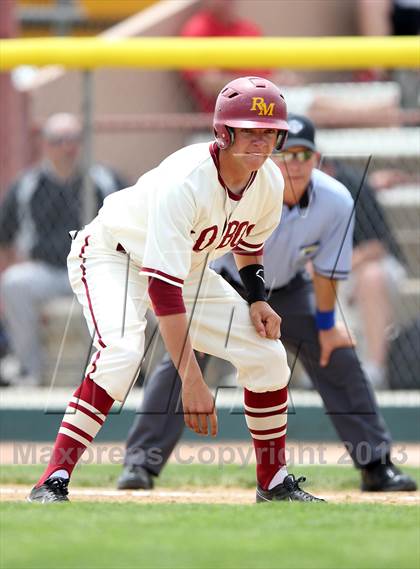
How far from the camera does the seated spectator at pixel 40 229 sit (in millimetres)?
8219

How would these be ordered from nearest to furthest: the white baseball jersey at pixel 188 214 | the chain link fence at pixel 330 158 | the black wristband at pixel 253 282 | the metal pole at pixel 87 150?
1. the white baseball jersey at pixel 188 214
2. the black wristband at pixel 253 282
3. the metal pole at pixel 87 150
4. the chain link fence at pixel 330 158

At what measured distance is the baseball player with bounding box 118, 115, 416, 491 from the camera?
630cm

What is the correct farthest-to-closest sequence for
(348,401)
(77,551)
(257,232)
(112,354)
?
1. (348,401)
2. (257,232)
3. (112,354)
4. (77,551)

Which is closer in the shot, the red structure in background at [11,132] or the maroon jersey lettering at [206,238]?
the maroon jersey lettering at [206,238]

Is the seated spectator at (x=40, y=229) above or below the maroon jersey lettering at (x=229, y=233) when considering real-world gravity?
below

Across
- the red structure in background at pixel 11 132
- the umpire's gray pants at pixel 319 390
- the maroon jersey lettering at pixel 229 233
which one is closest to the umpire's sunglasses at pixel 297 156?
the umpire's gray pants at pixel 319 390

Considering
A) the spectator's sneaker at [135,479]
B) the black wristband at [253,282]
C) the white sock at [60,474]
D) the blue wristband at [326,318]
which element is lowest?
the spectator's sneaker at [135,479]

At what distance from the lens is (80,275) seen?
5.23 meters

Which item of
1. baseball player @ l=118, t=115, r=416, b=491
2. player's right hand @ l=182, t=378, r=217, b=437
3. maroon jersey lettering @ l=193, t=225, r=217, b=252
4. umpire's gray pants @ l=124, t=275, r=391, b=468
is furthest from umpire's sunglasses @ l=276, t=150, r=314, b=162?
player's right hand @ l=182, t=378, r=217, b=437

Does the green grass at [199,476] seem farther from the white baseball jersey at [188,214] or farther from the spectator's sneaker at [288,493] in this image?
the white baseball jersey at [188,214]

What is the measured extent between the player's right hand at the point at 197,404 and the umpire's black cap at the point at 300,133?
1.80 meters

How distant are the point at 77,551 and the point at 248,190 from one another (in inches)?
69.1

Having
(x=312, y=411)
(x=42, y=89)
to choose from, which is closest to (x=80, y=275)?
(x=312, y=411)

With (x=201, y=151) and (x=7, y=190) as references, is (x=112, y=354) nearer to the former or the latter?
(x=201, y=151)
